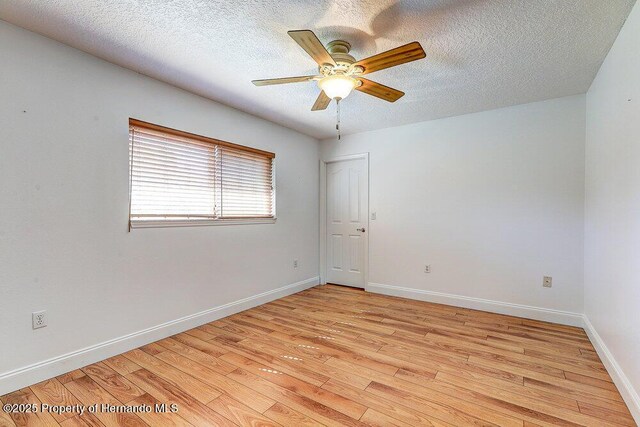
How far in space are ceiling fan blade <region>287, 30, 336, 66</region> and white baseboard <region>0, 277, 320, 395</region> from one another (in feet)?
8.52

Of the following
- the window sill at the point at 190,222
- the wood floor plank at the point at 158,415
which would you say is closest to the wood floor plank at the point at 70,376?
the wood floor plank at the point at 158,415

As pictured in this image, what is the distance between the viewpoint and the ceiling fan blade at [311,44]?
1.57 metres

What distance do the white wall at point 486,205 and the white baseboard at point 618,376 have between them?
0.62 metres

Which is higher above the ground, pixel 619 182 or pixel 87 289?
pixel 619 182

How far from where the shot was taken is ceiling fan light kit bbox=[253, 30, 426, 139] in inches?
66.6

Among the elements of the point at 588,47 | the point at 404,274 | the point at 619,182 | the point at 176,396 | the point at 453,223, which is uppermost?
the point at 588,47

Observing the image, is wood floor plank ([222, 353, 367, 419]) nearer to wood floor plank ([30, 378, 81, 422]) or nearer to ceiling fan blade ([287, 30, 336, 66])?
wood floor plank ([30, 378, 81, 422])

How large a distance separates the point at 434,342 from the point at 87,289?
2.86 meters

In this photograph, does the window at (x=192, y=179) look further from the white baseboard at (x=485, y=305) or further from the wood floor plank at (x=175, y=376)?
the white baseboard at (x=485, y=305)

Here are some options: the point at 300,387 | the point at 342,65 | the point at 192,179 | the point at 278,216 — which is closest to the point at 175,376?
the point at 300,387

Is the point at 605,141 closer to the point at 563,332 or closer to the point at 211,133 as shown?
the point at 563,332

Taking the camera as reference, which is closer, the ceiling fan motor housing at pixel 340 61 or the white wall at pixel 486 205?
the ceiling fan motor housing at pixel 340 61

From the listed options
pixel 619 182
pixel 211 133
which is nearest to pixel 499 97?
pixel 619 182

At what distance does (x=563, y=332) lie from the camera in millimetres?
2846
